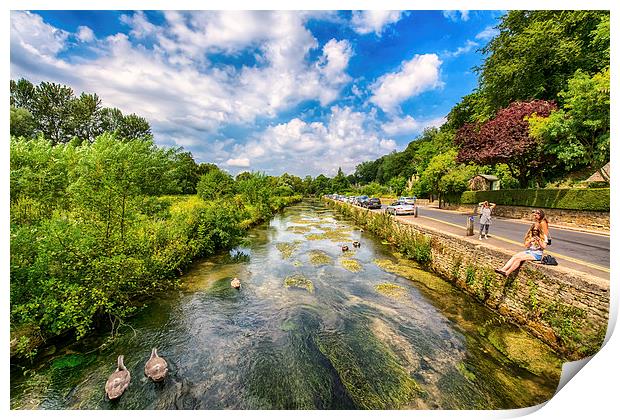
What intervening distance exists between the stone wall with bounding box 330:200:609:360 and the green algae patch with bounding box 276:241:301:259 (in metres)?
7.38

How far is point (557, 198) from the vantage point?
42.8 ft

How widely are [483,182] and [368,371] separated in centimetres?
2991

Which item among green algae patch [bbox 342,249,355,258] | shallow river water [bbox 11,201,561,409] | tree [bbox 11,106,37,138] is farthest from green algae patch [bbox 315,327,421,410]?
tree [bbox 11,106,37,138]

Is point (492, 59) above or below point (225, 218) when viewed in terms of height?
above

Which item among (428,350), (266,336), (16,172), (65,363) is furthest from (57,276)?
(428,350)

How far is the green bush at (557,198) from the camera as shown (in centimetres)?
1112

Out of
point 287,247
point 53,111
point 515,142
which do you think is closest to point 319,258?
point 287,247

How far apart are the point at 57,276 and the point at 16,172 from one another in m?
2.63

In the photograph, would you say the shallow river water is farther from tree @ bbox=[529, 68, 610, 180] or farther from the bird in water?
tree @ bbox=[529, 68, 610, 180]

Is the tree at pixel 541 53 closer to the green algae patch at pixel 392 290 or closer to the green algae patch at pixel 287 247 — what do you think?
the green algae patch at pixel 392 290

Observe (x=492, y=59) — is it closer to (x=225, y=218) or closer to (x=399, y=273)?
(x=399, y=273)

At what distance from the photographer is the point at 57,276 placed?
4.45 m

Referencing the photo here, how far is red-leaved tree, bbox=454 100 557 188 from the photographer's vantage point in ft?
47.7

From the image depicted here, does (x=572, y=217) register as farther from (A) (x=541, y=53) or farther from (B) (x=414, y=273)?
(A) (x=541, y=53)
